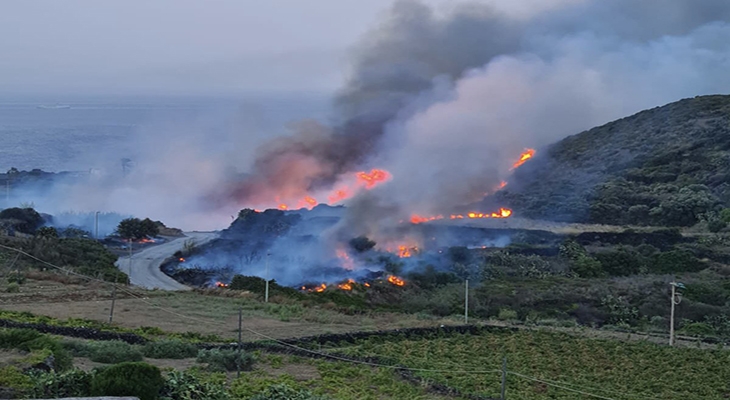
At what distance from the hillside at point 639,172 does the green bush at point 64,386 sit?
61.7 m

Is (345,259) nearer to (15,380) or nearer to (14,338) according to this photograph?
(14,338)

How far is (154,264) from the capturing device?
50.4m

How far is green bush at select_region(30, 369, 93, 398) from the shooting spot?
1279 centimetres

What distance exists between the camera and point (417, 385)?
64.5 feet

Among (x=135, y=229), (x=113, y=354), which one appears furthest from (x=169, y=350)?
(x=135, y=229)

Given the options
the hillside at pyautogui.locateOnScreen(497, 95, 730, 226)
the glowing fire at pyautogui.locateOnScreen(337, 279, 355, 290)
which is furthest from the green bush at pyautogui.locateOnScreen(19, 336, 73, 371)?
the hillside at pyautogui.locateOnScreen(497, 95, 730, 226)

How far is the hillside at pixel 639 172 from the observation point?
70125 mm

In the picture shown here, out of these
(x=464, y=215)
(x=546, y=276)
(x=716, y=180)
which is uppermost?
(x=716, y=180)

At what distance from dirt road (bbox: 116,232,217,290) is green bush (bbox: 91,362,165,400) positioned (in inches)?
1142

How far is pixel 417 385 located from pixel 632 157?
252ft

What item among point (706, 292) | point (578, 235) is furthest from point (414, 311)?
point (578, 235)

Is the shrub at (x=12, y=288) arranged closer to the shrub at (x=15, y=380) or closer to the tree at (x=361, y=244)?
the shrub at (x=15, y=380)

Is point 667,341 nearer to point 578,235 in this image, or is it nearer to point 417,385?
point 417,385

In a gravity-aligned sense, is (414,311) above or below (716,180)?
below
